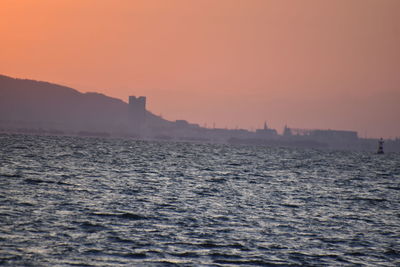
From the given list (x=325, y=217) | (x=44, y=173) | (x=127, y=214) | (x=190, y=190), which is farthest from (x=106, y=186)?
(x=325, y=217)

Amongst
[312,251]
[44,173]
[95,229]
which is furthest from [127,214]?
[44,173]

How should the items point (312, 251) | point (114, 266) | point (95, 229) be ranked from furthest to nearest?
1. point (95, 229)
2. point (312, 251)
3. point (114, 266)

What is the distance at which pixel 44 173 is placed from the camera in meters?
55.7

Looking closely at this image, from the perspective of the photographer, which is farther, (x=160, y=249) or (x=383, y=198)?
(x=383, y=198)

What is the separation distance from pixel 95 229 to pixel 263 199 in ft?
64.3

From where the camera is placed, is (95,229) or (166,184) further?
(166,184)

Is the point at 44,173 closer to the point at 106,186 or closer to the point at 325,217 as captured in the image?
the point at 106,186

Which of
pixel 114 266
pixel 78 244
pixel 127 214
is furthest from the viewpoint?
pixel 127 214

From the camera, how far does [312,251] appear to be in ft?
81.1

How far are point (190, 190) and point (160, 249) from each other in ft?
79.3

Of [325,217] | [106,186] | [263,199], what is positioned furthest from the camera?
[106,186]

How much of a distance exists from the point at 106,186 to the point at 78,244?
77.7 ft

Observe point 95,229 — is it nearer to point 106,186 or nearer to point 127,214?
point 127,214

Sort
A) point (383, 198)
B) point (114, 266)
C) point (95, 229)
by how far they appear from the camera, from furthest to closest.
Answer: point (383, 198)
point (95, 229)
point (114, 266)
